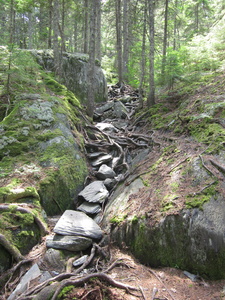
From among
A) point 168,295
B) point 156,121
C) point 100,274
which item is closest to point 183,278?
point 168,295

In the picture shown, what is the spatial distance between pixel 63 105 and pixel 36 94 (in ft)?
3.80

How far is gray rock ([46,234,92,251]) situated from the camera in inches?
182

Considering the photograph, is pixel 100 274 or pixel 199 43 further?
pixel 199 43

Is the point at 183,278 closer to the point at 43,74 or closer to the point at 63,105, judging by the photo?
the point at 63,105

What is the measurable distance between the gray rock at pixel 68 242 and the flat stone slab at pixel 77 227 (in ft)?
0.35

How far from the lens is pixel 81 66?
46.1 feet

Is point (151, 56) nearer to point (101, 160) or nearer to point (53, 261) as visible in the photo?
point (101, 160)

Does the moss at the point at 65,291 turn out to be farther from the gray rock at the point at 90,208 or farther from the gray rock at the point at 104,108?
the gray rock at the point at 104,108

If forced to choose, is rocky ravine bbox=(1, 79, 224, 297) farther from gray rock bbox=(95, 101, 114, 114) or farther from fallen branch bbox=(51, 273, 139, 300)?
gray rock bbox=(95, 101, 114, 114)

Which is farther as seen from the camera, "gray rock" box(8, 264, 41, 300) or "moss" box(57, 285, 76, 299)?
"gray rock" box(8, 264, 41, 300)

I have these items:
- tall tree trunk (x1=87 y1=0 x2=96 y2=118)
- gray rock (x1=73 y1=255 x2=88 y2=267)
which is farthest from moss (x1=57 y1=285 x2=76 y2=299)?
tall tree trunk (x1=87 y1=0 x2=96 y2=118)

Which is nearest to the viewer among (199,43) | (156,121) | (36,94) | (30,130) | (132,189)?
(132,189)

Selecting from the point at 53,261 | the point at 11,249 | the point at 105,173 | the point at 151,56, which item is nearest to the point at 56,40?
the point at 151,56

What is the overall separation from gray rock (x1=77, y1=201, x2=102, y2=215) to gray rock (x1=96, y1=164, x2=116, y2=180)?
141 centimetres
